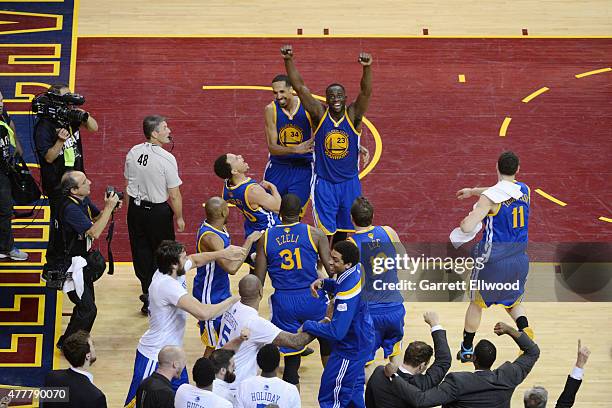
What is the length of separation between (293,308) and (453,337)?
7.39 feet

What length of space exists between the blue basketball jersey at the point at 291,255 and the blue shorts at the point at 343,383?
914 millimetres

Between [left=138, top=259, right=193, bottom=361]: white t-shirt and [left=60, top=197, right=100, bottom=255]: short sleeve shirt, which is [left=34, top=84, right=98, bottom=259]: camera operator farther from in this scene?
[left=138, top=259, right=193, bottom=361]: white t-shirt

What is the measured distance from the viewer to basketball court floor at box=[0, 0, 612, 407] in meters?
11.1

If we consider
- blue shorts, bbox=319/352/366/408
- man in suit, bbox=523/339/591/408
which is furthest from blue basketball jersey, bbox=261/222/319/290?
man in suit, bbox=523/339/591/408

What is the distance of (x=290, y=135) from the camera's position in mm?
11320

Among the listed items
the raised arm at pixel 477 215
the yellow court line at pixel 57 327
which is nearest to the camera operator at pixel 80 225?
the yellow court line at pixel 57 327

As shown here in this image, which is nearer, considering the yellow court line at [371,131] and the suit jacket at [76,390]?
the suit jacket at [76,390]

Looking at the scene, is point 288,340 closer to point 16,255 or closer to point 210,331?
point 210,331

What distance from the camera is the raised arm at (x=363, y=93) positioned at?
34.7 ft

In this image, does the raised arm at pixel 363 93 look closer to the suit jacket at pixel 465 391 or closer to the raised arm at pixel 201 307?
the raised arm at pixel 201 307

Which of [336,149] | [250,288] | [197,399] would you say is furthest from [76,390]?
[336,149]

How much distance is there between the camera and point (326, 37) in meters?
16.1

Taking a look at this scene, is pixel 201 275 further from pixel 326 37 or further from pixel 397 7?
pixel 397 7

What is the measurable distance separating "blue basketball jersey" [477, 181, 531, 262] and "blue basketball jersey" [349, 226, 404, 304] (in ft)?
3.36
